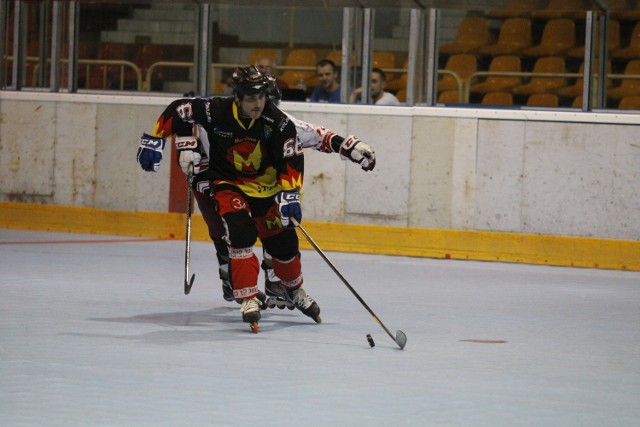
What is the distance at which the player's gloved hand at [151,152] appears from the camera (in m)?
7.53

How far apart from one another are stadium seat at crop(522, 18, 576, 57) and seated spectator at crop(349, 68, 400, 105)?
4.82 ft

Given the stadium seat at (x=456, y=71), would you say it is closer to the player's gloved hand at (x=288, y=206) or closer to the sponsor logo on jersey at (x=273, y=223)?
the sponsor logo on jersey at (x=273, y=223)

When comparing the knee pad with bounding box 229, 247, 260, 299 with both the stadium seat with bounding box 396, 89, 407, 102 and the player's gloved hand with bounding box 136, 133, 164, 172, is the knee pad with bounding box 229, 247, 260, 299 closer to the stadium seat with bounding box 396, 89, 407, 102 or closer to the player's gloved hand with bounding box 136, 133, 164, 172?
the player's gloved hand with bounding box 136, 133, 164, 172

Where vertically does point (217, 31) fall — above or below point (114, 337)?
above

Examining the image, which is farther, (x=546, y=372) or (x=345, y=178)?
(x=345, y=178)

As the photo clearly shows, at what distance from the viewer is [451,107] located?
11.7 metres

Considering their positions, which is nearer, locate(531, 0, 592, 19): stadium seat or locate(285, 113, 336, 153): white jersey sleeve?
locate(285, 113, 336, 153): white jersey sleeve

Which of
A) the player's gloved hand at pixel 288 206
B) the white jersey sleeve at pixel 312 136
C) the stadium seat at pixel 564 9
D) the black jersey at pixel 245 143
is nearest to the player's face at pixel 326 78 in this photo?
the stadium seat at pixel 564 9

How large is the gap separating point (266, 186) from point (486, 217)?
430cm

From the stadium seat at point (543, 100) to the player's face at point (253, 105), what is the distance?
5007 millimetres

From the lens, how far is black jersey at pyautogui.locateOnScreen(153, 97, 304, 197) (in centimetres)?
744

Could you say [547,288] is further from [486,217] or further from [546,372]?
[546,372]

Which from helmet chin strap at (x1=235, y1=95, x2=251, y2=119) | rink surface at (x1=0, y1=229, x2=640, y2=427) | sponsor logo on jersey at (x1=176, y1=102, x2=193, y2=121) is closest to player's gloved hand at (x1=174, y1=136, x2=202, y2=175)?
sponsor logo on jersey at (x1=176, y1=102, x2=193, y2=121)

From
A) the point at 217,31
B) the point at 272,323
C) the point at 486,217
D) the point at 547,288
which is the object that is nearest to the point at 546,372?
the point at 272,323
